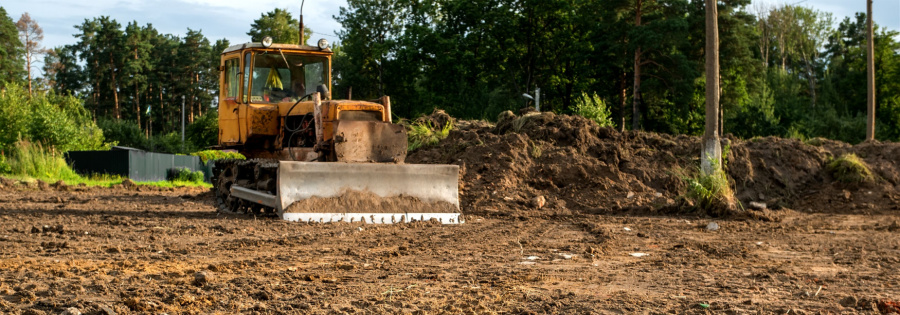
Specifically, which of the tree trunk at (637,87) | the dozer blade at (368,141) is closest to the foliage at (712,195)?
the dozer blade at (368,141)

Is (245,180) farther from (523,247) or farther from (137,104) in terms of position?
(137,104)

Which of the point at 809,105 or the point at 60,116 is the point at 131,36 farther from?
the point at 809,105

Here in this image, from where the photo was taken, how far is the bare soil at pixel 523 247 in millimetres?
5258

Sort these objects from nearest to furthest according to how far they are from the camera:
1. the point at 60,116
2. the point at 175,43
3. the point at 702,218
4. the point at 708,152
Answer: the point at 702,218
the point at 708,152
the point at 60,116
the point at 175,43

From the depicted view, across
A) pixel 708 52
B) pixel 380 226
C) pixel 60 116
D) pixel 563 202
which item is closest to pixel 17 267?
pixel 380 226

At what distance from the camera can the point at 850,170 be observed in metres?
16.8

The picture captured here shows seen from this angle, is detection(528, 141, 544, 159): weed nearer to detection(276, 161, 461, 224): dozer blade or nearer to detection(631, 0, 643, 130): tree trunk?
detection(276, 161, 461, 224): dozer blade

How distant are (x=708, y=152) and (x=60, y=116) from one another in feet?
84.3

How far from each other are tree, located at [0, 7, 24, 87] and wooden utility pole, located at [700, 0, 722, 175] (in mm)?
53953

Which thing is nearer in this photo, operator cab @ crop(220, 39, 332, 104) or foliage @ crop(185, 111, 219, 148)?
operator cab @ crop(220, 39, 332, 104)

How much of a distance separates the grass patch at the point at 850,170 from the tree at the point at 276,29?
47696mm

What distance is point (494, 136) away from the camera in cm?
1678

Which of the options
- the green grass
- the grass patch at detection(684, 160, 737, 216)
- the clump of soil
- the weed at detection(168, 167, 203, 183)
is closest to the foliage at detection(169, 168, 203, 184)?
the weed at detection(168, 167, 203, 183)

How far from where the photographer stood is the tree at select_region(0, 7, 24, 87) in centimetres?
5616
